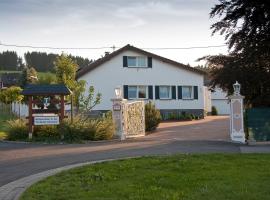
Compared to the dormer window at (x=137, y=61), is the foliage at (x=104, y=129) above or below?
below

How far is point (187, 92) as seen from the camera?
45.0m

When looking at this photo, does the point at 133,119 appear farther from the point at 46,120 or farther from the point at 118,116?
the point at 46,120

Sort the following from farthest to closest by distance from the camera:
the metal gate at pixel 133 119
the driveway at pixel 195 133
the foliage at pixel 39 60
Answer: the foliage at pixel 39 60
the driveway at pixel 195 133
the metal gate at pixel 133 119

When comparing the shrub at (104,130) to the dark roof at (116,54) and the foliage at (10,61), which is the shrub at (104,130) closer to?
the dark roof at (116,54)

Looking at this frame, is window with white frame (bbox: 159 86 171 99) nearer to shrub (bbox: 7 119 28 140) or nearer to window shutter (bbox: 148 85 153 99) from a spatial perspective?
window shutter (bbox: 148 85 153 99)

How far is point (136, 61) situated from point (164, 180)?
33635 millimetres

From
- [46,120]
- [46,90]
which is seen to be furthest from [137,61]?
[46,120]

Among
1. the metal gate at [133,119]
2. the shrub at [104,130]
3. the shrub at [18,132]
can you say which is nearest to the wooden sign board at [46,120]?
the shrub at [18,132]

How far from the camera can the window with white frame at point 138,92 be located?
43375 mm

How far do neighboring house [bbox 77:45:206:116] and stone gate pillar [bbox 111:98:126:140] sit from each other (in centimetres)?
1889

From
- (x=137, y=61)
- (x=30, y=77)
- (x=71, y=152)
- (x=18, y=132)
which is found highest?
(x=137, y=61)

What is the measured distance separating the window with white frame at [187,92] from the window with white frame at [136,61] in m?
3.91

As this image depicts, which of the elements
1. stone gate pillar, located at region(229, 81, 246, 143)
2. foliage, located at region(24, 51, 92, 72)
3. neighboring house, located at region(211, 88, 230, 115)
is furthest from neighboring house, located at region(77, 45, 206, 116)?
foliage, located at region(24, 51, 92, 72)

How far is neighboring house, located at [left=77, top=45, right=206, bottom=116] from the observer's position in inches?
1693
